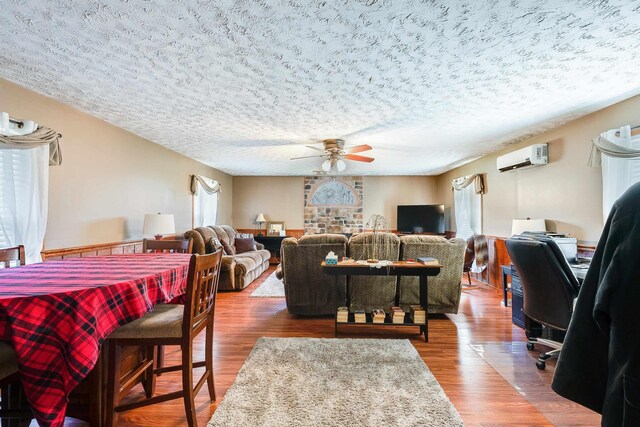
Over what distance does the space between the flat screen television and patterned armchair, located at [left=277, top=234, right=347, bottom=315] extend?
4.42 meters

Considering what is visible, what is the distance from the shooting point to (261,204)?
793 cm

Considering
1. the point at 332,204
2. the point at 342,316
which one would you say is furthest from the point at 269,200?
the point at 342,316

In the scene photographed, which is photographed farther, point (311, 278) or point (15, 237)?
point (311, 278)

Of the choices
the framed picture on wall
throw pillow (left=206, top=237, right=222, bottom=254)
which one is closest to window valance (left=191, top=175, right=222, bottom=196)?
throw pillow (left=206, top=237, right=222, bottom=254)

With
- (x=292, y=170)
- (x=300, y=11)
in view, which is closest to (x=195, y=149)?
(x=292, y=170)

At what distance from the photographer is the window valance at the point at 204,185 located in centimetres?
572

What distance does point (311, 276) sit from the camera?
336cm

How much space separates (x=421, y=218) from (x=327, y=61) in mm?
→ 5746

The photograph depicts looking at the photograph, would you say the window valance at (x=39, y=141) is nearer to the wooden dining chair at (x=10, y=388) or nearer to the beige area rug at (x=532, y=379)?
the wooden dining chair at (x=10, y=388)

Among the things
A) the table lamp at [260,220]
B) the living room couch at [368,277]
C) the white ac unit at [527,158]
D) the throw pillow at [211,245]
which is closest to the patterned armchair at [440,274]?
the living room couch at [368,277]

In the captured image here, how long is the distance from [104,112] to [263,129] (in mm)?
1770

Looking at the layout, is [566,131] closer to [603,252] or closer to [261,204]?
[603,252]

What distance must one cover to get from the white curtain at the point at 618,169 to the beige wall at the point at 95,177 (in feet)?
18.1

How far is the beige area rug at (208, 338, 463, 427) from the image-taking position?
5.48ft
